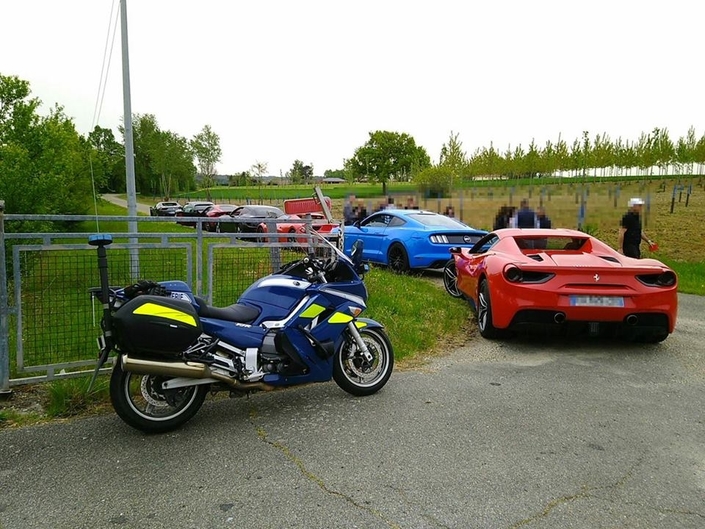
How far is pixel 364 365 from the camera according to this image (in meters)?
4.56

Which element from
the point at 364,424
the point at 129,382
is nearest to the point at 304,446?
the point at 364,424

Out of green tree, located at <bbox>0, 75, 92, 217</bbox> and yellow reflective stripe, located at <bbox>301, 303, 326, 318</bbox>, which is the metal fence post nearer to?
yellow reflective stripe, located at <bbox>301, 303, 326, 318</bbox>

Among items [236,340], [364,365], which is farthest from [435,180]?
[236,340]

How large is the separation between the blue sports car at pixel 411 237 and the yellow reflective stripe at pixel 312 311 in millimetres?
6033

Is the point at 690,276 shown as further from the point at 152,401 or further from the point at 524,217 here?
the point at 152,401

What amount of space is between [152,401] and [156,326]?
633 millimetres

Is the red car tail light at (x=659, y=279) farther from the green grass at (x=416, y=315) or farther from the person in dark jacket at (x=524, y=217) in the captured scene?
the person in dark jacket at (x=524, y=217)

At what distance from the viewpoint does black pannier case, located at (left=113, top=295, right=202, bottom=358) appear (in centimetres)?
337

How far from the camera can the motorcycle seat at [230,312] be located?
383cm

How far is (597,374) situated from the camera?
516 centimetres

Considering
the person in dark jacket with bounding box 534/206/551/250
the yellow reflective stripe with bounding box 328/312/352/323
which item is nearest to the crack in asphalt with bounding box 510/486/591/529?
the yellow reflective stripe with bounding box 328/312/352/323

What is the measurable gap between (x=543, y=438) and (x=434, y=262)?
23.1ft

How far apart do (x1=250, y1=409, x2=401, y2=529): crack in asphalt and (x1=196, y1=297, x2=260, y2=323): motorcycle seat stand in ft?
2.50

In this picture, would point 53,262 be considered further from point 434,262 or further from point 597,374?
point 434,262
